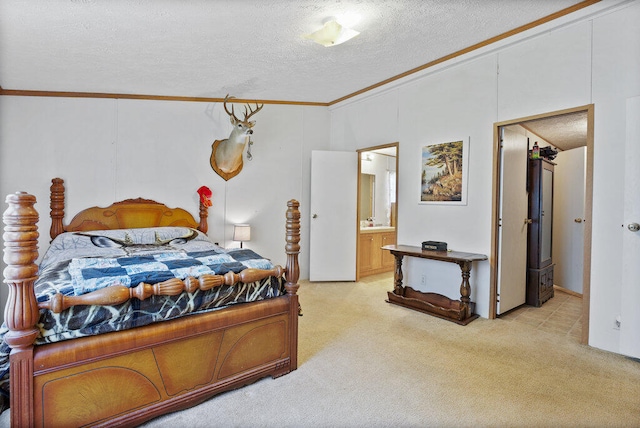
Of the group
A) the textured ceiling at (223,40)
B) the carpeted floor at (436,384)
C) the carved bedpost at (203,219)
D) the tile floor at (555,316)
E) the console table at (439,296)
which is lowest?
the carpeted floor at (436,384)

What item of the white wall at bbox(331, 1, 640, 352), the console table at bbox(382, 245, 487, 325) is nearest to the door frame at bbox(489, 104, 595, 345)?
the white wall at bbox(331, 1, 640, 352)

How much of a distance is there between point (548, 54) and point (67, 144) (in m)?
5.32

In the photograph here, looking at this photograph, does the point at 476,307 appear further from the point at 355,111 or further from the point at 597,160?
the point at 355,111

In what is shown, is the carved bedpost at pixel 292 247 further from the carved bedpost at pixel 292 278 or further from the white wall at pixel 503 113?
the white wall at pixel 503 113

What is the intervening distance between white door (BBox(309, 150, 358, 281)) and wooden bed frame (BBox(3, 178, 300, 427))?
2.65 metres

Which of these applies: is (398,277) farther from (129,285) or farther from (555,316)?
(129,285)

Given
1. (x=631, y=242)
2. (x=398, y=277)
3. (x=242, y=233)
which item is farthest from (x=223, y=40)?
(x=631, y=242)

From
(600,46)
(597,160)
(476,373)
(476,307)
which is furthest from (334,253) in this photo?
(600,46)

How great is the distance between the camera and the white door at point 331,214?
16.3ft

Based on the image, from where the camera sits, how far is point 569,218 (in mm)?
4844

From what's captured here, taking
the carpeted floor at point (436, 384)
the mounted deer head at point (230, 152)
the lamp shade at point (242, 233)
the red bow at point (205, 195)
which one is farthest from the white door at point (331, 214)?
the carpeted floor at point (436, 384)

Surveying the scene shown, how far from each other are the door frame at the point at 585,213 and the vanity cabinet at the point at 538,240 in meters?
0.92

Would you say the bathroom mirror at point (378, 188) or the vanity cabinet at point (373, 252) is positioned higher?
the bathroom mirror at point (378, 188)

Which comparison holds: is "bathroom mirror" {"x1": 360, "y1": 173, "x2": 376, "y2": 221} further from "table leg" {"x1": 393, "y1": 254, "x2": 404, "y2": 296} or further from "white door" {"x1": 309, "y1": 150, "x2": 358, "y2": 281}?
"table leg" {"x1": 393, "y1": 254, "x2": 404, "y2": 296}
